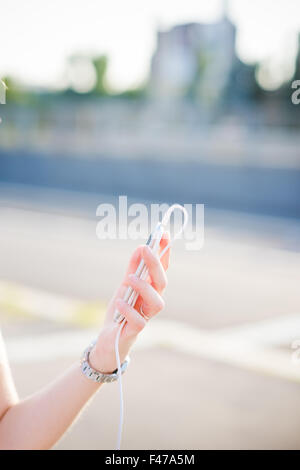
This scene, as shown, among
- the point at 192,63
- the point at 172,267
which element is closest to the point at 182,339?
the point at 172,267

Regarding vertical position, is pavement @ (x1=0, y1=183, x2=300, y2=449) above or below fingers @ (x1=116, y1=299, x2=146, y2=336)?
above

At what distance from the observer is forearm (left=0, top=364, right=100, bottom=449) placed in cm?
172

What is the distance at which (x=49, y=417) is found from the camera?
5.68 feet

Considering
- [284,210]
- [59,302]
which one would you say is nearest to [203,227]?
[284,210]

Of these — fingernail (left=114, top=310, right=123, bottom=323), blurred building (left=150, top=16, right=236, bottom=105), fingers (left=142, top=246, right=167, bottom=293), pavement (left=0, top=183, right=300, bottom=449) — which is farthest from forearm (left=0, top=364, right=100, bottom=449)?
blurred building (left=150, top=16, right=236, bottom=105)

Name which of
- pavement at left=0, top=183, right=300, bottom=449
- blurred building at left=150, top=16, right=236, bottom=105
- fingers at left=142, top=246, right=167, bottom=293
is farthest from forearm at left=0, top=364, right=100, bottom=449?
blurred building at left=150, top=16, right=236, bottom=105

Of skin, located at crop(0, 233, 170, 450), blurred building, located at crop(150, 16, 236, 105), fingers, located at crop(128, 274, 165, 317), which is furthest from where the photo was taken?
blurred building, located at crop(150, 16, 236, 105)

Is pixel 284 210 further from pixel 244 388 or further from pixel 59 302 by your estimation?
pixel 244 388

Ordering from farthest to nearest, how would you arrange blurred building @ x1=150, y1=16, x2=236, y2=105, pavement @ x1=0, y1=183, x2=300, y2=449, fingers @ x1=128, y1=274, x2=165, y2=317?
blurred building @ x1=150, y1=16, x2=236, y2=105, pavement @ x1=0, y1=183, x2=300, y2=449, fingers @ x1=128, y1=274, x2=165, y2=317

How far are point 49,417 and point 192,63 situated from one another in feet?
142

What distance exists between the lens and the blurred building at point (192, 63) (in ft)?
116

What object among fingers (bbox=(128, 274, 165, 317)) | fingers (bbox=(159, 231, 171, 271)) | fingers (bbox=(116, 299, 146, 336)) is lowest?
fingers (bbox=(116, 299, 146, 336))

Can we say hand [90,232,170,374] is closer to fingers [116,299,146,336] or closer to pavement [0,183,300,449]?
fingers [116,299,146,336]

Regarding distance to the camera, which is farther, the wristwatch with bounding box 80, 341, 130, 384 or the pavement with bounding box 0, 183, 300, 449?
the pavement with bounding box 0, 183, 300, 449
